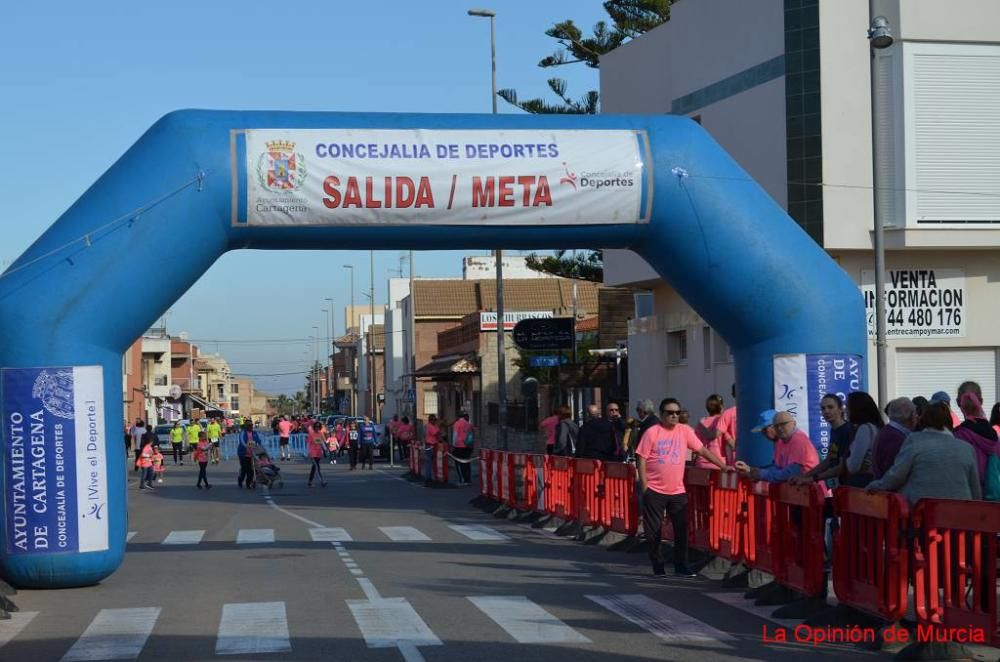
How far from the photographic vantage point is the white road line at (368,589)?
12.8 meters

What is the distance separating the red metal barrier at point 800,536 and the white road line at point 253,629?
4.20 meters

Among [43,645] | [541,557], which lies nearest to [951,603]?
[43,645]

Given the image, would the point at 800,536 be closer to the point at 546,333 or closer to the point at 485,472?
the point at 485,472

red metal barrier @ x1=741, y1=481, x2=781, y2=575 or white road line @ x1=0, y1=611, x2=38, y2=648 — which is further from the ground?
red metal barrier @ x1=741, y1=481, x2=781, y2=575

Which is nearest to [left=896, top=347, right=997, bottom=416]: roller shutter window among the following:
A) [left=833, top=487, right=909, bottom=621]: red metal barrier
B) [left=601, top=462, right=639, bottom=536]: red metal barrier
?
[left=601, top=462, right=639, bottom=536]: red metal barrier

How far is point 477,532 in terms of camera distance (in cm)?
2081

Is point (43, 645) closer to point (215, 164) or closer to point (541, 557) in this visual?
point (215, 164)

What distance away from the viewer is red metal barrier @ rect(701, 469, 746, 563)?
13.7 meters

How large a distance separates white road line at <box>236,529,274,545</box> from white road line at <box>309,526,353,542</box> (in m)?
0.62

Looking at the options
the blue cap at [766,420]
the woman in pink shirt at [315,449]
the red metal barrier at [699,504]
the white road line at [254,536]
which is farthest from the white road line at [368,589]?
the woman in pink shirt at [315,449]

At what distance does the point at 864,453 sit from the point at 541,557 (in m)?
5.84

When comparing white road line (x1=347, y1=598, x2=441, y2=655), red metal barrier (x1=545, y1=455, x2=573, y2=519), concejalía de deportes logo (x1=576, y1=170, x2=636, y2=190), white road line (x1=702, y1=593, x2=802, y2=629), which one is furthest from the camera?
red metal barrier (x1=545, y1=455, x2=573, y2=519)

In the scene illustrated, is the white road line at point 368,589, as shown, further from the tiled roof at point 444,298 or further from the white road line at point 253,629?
the tiled roof at point 444,298

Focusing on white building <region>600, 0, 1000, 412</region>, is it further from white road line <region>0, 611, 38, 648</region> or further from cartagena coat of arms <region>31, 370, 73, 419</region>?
white road line <region>0, 611, 38, 648</region>
